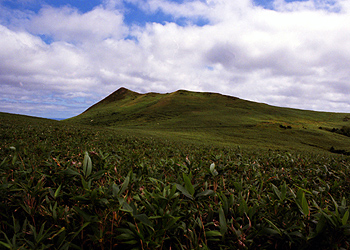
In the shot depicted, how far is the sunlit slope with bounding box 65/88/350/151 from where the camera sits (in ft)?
104

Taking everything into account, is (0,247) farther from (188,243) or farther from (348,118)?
(348,118)

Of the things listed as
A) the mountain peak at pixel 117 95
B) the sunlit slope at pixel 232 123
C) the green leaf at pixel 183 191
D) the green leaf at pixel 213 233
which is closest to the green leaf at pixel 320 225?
the green leaf at pixel 213 233

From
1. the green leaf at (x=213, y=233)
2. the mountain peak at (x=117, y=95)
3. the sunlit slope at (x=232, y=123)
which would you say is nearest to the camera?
the green leaf at (x=213, y=233)

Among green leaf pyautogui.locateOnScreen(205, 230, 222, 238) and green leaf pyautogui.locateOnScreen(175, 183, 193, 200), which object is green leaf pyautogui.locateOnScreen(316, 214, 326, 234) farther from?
green leaf pyautogui.locateOnScreen(175, 183, 193, 200)

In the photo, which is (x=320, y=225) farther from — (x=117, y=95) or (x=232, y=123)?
(x=117, y=95)

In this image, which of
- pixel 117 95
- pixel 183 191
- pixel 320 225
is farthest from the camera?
pixel 117 95

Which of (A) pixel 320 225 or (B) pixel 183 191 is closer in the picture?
(A) pixel 320 225

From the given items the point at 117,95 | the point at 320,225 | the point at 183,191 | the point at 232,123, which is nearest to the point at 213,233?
the point at 183,191

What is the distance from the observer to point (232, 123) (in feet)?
151

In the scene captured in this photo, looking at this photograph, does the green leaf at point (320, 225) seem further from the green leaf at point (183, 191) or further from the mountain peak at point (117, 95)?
the mountain peak at point (117, 95)

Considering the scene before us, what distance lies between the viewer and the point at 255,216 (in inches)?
51.7

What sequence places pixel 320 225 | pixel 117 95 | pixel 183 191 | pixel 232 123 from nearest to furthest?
1. pixel 320 225
2. pixel 183 191
3. pixel 232 123
4. pixel 117 95

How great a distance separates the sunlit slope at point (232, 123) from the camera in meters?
31.6

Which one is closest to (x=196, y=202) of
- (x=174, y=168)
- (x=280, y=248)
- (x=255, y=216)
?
(x=255, y=216)
